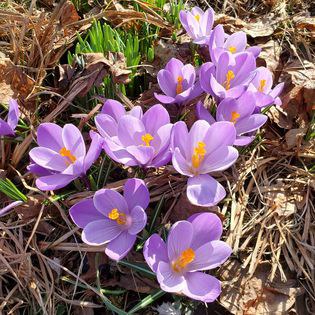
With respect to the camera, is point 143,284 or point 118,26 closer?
point 143,284

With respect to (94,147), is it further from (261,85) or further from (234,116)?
(261,85)

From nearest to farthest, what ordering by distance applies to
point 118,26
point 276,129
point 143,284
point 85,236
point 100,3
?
1. point 85,236
2. point 143,284
3. point 276,129
4. point 118,26
5. point 100,3

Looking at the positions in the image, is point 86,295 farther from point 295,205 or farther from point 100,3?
point 100,3

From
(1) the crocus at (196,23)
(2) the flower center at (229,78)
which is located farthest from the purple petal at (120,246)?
(1) the crocus at (196,23)

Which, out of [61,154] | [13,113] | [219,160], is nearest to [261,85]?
[219,160]

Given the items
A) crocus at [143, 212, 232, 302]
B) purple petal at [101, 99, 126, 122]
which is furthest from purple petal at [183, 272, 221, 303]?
purple petal at [101, 99, 126, 122]

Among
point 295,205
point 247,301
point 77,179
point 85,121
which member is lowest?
point 247,301

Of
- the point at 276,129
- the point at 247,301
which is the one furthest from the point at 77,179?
the point at 276,129
